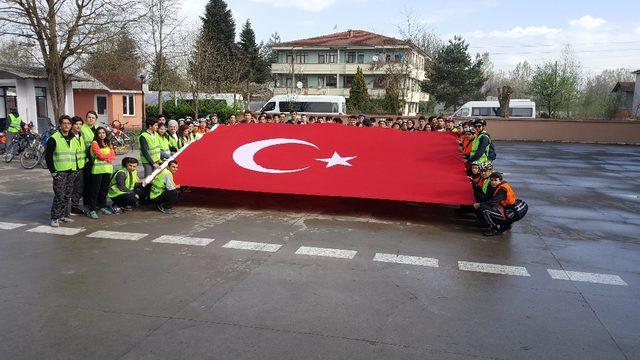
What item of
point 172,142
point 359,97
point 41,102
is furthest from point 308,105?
point 172,142

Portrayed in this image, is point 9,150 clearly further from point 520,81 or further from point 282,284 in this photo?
point 520,81

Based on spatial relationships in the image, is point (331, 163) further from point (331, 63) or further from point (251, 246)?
point (331, 63)

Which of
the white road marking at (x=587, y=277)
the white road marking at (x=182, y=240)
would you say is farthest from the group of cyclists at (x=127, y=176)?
the white road marking at (x=182, y=240)

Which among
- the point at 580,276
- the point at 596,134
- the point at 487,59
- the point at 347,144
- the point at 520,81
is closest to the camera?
the point at 580,276

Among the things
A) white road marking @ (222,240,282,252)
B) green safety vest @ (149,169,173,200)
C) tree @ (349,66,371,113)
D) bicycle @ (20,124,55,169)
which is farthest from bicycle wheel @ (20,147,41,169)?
tree @ (349,66,371,113)

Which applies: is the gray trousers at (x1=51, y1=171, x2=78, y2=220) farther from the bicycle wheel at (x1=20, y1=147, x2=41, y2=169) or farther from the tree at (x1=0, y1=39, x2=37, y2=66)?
the tree at (x1=0, y1=39, x2=37, y2=66)

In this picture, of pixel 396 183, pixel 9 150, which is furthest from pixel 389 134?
pixel 9 150

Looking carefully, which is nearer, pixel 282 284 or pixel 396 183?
pixel 282 284

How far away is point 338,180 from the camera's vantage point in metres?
9.62

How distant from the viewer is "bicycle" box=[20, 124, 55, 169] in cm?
1510

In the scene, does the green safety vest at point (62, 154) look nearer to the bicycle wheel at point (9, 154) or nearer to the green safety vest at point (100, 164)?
the green safety vest at point (100, 164)

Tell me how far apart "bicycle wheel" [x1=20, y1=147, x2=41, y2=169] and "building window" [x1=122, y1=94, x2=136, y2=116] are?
24670mm

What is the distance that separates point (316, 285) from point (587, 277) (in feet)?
11.4

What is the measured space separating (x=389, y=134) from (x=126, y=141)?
14.6m
